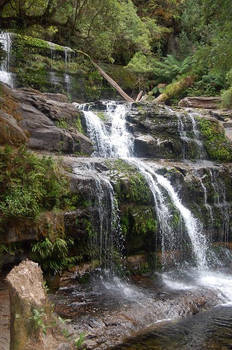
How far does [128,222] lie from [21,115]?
4492 millimetres

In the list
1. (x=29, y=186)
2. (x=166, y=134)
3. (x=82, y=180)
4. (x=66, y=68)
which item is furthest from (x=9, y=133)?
(x=66, y=68)

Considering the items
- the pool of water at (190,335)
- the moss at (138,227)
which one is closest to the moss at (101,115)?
the moss at (138,227)

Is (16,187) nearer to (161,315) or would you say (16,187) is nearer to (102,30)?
(161,315)

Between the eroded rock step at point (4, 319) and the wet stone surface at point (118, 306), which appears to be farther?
the wet stone surface at point (118, 306)

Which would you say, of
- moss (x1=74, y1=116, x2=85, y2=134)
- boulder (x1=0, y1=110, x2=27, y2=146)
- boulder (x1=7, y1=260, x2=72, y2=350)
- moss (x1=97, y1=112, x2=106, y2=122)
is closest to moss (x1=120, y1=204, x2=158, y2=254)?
boulder (x1=0, y1=110, x2=27, y2=146)

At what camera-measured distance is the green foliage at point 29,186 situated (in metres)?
7.08

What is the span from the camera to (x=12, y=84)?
15477 mm

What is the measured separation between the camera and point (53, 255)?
7609 mm

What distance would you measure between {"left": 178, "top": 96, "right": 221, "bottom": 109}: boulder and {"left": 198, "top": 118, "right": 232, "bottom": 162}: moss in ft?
17.0

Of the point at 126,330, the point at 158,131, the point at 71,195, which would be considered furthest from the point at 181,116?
the point at 126,330

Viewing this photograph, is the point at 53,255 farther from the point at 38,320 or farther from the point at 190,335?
the point at 38,320

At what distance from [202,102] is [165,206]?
448 inches

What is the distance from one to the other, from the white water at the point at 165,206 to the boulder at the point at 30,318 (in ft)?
18.9

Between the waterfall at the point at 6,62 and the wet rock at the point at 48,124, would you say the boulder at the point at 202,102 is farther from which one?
the waterfall at the point at 6,62
